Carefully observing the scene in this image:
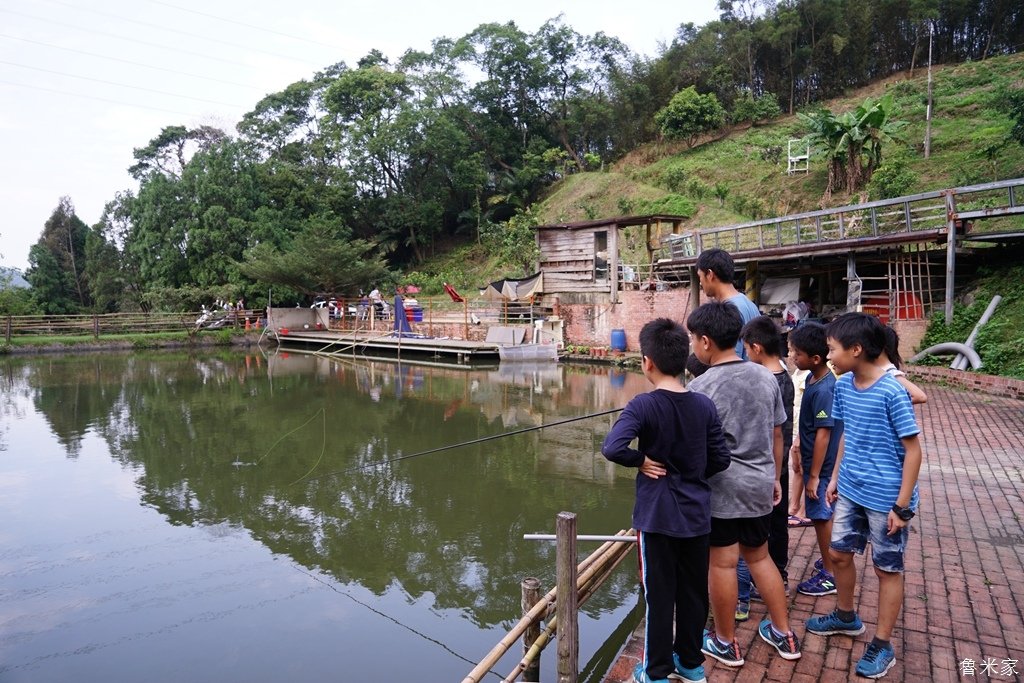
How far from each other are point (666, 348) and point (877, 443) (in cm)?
98

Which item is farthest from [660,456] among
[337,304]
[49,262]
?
[49,262]

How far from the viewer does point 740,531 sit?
260 cm

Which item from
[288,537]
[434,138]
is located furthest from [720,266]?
[434,138]

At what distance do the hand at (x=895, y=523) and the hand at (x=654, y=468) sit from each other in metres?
0.91

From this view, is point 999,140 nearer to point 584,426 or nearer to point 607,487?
point 584,426

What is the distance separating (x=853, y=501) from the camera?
2568mm

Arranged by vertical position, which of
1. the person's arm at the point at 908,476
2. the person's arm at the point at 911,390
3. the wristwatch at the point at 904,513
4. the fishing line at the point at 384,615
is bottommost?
the fishing line at the point at 384,615

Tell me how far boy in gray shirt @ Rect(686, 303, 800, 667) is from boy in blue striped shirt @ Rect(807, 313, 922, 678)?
0.99 feet

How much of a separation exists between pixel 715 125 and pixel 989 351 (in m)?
22.6

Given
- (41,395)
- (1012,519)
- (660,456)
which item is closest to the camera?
(660,456)

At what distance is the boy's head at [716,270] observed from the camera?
3008 mm

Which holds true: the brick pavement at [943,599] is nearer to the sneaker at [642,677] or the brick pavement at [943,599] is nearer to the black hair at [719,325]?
the sneaker at [642,677]

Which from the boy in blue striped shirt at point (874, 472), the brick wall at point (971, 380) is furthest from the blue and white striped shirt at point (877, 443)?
the brick wall at point (971, 380)

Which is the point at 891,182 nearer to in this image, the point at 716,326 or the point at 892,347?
the point at 892,347
